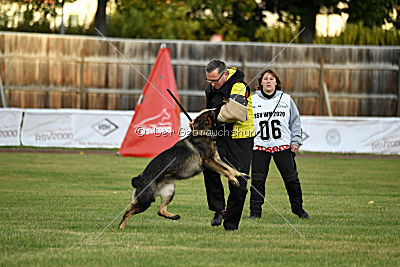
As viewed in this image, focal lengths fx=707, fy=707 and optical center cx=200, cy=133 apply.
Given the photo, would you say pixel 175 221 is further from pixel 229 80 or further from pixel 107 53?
pixel 107 53

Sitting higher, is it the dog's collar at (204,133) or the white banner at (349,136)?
the dog's collar at (204,133)

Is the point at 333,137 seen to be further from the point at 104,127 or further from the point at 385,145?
the point at 104,127

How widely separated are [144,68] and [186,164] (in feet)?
62.1

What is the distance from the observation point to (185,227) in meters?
8.54

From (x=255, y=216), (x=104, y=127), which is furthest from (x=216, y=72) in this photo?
(x=104, y=127)

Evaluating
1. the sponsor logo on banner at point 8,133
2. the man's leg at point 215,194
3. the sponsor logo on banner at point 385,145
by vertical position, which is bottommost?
the sponsor logo on banner at point 385,145

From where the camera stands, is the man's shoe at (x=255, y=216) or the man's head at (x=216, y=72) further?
the man's shoe at (x=255, y=216)

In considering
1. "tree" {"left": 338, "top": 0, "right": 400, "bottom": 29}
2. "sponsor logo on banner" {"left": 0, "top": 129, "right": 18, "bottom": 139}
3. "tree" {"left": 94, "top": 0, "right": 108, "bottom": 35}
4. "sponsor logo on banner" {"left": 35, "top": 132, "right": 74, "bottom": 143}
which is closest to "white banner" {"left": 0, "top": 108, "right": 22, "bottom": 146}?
"sponsor logo on banner" {"left": 0, "top": 129, "right": 18, "bottom": 139}

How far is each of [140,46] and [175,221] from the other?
18331 millimetres

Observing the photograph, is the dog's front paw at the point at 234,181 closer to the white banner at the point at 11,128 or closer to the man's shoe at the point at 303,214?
the man's shoe at the point at 303,214

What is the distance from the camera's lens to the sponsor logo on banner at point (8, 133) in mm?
21219

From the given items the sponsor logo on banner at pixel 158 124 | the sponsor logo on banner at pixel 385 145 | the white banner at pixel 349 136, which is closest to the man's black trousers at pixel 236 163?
the sponsor logo on banner at pixel 158 124

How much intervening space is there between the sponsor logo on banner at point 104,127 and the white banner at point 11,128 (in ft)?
7.47

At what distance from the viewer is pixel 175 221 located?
29.6ft
